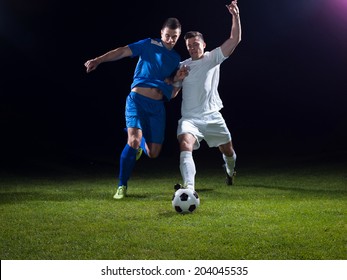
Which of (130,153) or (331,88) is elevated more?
(130,153)

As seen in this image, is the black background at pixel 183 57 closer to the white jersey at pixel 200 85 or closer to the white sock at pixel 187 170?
the white jersey at pixel 200 85

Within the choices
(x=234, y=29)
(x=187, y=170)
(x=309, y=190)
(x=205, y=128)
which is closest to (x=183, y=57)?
(x=309, y=190)

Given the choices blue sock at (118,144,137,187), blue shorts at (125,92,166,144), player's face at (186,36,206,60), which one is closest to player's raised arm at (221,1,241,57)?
player's face at (186,36,206,60)

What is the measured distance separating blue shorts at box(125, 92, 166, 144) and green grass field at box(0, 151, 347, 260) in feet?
2.22

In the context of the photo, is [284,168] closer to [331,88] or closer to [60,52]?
[60,52]

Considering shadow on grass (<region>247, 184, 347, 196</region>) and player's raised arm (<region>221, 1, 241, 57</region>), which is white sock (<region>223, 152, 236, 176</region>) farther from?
player's raised arm (<region>221, 1, 241, 57</region>)

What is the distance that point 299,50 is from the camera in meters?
19.5

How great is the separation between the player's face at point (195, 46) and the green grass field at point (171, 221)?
1.52 m

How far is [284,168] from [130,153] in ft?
14.4

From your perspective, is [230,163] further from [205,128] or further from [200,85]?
[200,85]

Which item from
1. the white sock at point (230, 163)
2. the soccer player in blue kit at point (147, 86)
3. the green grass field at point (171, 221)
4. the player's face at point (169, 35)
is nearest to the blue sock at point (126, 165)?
the soccer player in blue kit at point (147, 86)

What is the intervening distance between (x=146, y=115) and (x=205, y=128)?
0.65 metres

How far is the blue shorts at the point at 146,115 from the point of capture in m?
5.85
